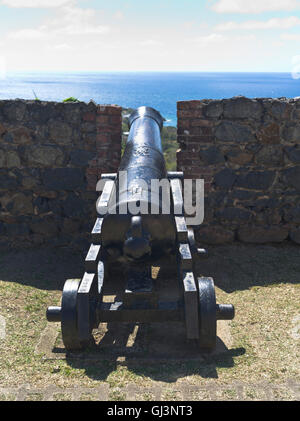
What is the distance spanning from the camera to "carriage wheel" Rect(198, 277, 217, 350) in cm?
334

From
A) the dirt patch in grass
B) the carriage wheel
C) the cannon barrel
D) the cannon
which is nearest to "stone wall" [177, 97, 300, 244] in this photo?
the dirt patch in grass

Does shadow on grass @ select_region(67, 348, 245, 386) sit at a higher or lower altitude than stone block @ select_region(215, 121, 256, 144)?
lower

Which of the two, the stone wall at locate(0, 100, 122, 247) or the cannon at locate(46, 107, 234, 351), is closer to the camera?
the cannon at locate(46, 107, 234, 351)


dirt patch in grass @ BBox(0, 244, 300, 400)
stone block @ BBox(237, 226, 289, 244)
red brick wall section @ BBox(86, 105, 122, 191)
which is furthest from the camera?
stone block @ BBox(237, 226, 289, 244)

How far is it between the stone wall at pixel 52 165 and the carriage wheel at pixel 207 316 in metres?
2.72

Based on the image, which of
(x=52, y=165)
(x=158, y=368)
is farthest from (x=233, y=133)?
(x=158, y=368)

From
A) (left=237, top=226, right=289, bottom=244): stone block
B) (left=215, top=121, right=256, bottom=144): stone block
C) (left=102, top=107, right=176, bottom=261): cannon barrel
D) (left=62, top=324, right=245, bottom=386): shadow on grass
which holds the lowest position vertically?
(left=62, top=324, right=245, bottom=386): shadow on grass

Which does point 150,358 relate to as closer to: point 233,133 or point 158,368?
point 158,368

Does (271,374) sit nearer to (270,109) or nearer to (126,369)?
(126,369)

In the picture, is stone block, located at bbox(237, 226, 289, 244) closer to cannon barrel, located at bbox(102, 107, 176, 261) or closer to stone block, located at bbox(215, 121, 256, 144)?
stone block, located at bbox(215, 121, 256, 144)

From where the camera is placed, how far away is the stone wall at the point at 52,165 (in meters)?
5.59

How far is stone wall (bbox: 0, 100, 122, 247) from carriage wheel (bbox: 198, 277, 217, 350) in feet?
8.93
